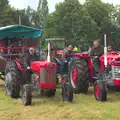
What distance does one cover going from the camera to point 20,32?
1232cm

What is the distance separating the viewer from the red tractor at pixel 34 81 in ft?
27.6

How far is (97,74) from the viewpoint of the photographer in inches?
378

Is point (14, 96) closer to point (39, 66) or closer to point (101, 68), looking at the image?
point (39, 66)

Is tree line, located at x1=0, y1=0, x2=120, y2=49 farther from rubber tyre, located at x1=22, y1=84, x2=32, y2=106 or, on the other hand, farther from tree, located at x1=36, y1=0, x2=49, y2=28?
rubber tyre, located at x1=22, y1=84, x2=32, y2=106

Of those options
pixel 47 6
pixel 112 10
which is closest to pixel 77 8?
pixel 112 10

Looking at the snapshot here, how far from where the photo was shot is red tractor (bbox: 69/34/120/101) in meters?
8.69

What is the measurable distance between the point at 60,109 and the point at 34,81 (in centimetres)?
145

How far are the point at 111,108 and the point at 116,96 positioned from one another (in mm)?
2071

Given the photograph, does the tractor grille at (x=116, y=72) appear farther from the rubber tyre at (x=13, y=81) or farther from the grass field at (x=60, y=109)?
the rubber tyre at (x=13, y=81)

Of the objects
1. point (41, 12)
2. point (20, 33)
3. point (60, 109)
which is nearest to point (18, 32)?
point (20, 33)

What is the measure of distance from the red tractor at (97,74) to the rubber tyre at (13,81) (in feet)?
5.81

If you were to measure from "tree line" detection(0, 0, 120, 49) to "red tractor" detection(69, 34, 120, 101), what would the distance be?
3034 cm

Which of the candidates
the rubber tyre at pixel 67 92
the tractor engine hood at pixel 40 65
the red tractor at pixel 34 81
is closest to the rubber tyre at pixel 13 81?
the red tractor at pixel 34 81

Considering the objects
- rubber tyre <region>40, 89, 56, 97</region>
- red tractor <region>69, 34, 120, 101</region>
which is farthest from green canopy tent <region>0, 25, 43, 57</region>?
rubber tyre <region>40, 89, 56, 97</region>
